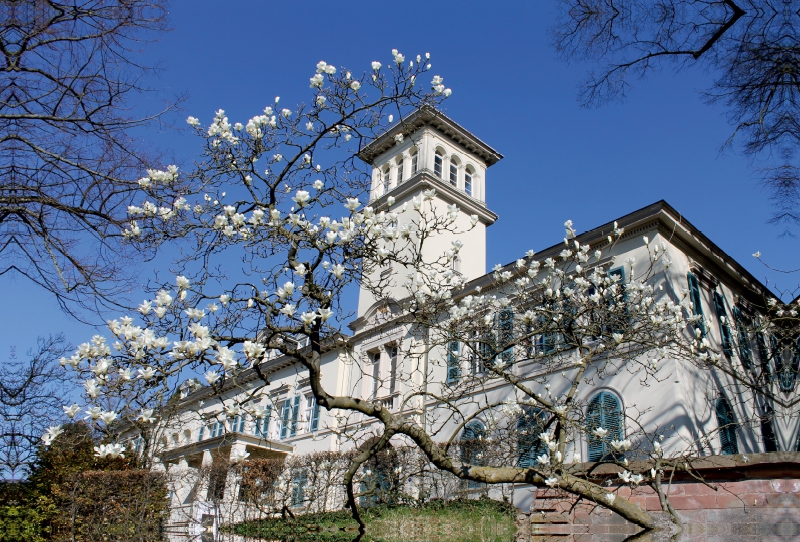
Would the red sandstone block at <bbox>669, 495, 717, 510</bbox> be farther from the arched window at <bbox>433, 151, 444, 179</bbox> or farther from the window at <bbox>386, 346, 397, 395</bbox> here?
the arched window at <bbox>433, 151, 444, 179</bbox>

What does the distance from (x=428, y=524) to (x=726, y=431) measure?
7.32 meters

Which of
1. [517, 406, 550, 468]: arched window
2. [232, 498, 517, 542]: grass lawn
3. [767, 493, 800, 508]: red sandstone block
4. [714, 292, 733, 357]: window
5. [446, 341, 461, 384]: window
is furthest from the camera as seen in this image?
Answer: [714, 292, 733, 357]: window

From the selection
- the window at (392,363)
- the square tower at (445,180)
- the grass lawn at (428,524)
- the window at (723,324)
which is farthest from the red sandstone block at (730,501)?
the square tower at (445,180)

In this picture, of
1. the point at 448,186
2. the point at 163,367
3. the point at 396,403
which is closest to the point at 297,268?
the point at 163,367

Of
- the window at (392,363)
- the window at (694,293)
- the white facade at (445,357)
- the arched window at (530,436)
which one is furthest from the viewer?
the window at (392,363)

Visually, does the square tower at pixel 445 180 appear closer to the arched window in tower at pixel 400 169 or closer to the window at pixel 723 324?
the arched window in tower at pixel 400 169

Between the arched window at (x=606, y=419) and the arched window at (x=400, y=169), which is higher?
the arched window at (x=400, y=169)

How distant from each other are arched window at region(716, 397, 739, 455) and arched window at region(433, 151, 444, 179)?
13141mm

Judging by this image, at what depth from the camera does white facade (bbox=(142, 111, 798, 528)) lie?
344 inches

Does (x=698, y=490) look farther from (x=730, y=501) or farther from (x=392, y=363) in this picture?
(x=392, y=363)

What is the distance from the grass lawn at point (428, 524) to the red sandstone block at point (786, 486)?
8.56 m

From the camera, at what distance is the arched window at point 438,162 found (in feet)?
76.7

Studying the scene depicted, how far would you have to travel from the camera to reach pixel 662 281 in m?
13.6

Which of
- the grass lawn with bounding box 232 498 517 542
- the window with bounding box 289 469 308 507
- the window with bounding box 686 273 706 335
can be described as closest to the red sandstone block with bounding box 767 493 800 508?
the grass lawn with bounding box 232 498 517 542
